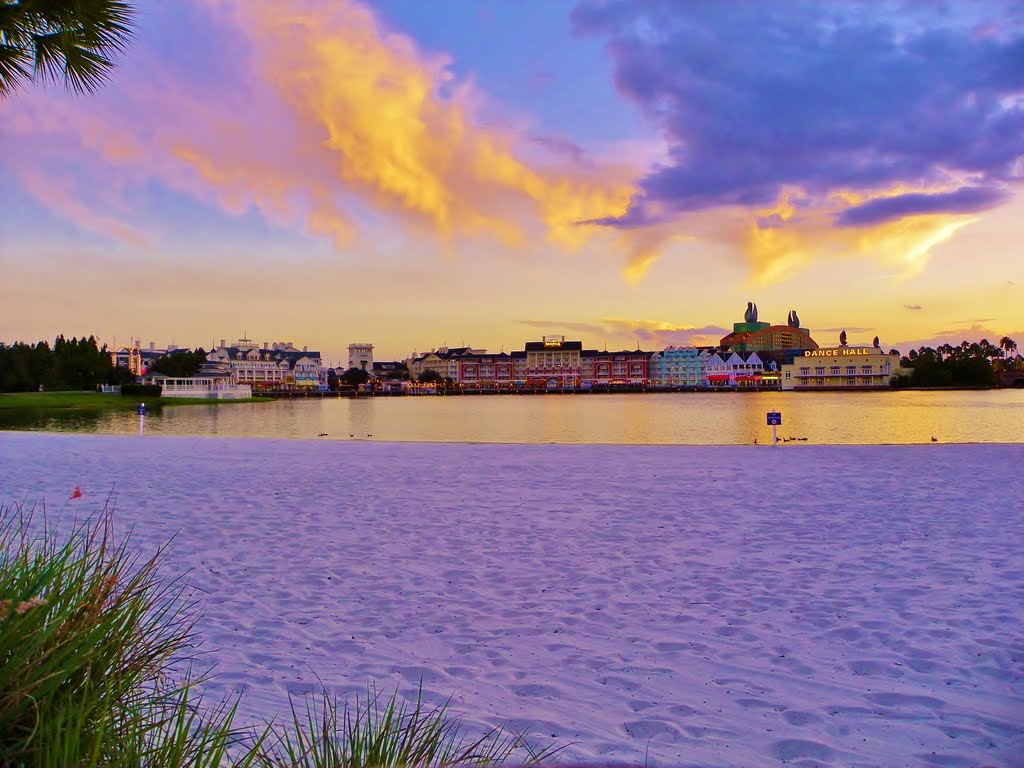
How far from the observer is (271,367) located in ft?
550

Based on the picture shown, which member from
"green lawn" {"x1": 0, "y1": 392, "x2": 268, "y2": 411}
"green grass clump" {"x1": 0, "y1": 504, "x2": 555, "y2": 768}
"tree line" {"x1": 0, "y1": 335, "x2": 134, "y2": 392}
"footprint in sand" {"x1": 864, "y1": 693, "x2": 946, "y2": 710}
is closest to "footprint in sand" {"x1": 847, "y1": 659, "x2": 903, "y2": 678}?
"footprint in sand" {"x1": 864, "y1": 693, "x2": 946, "y2": 710}

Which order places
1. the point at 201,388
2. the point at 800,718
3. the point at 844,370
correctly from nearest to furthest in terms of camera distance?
1. the point at 800,718
2. the point at 201,388
3. the point at 844,370

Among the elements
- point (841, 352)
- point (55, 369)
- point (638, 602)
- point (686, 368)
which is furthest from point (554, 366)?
point (638, 602)

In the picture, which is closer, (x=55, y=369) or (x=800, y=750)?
(x=800, y=750)

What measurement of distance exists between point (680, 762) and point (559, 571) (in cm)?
332

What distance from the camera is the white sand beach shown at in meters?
3.68

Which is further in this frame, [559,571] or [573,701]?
[559,571]

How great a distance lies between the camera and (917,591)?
5809mm

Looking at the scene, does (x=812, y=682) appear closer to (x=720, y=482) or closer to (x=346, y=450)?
(x=720, y=482)

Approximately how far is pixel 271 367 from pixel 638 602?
171 m

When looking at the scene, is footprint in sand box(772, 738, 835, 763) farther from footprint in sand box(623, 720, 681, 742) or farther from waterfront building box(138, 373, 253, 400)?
waterfront building box(138, 373, 253, 400)

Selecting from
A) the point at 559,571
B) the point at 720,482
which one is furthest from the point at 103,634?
the point at 720,482

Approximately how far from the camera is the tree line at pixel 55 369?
286 feet

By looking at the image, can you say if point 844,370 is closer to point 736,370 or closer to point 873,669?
point 736,370
